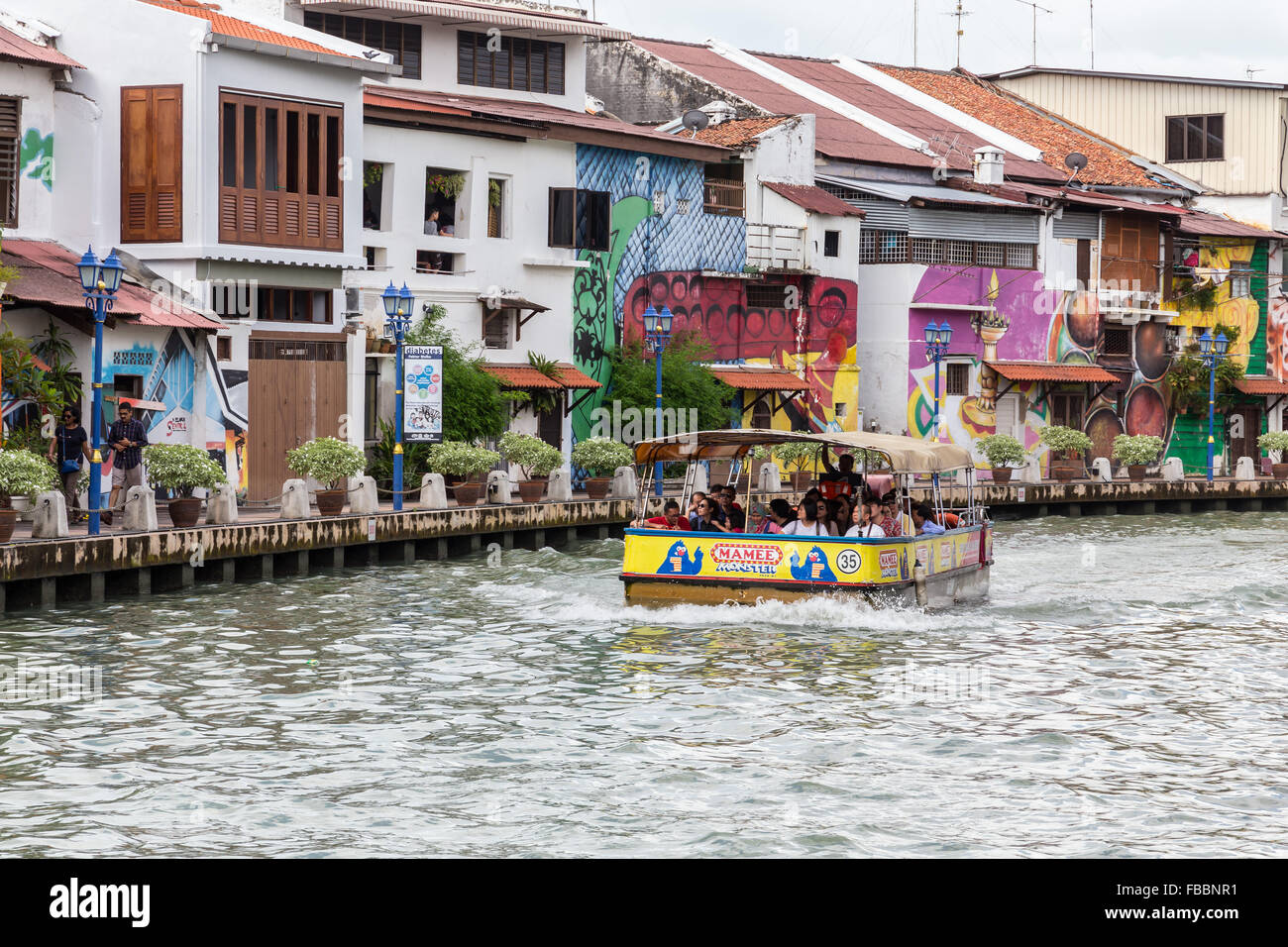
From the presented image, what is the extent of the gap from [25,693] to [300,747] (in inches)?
139

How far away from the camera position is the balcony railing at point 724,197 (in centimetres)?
4478

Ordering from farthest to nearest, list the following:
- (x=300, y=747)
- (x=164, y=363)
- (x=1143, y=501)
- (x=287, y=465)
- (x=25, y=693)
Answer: (x=1143, y=501), (x=287, y=465), (x=164, y=363), (x=25, y=693), (x=300, y=747)

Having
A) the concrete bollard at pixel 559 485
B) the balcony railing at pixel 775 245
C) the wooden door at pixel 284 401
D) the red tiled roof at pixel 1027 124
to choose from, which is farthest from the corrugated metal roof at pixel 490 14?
the red tiled roof at pixel 1027 124

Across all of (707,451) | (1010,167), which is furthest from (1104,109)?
(707,451)

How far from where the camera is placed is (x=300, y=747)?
48.7 ft

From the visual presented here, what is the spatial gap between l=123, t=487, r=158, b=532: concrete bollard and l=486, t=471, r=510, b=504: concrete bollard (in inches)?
351

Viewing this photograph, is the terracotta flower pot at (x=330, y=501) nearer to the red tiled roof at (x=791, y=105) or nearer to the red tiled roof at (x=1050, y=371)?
the red tiled roof at (x=791, y=105)

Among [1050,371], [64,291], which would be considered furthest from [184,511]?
[1050,371]

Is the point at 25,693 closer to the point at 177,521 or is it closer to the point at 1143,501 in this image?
the point at 177,521

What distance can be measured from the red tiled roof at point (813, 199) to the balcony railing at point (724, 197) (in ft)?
2.08

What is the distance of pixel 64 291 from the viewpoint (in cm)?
2855

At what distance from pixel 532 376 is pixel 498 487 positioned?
243 inches

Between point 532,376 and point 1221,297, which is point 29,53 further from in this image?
point 1221,297
